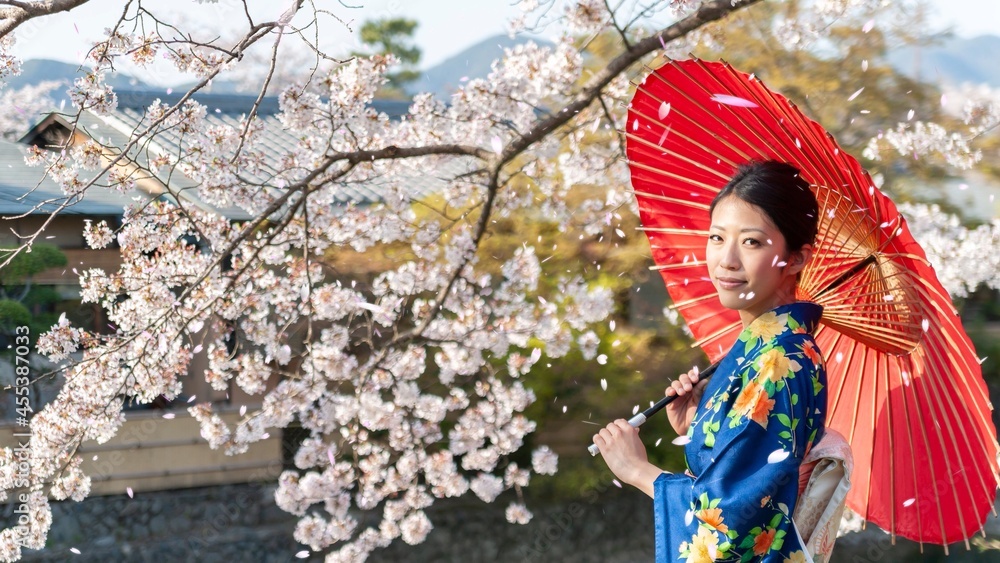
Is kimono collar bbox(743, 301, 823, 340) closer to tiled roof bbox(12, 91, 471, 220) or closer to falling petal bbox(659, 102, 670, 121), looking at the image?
falling petal bbox(659, 102, 670, 121)

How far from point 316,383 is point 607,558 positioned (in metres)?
5.21

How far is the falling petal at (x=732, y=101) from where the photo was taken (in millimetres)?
2090

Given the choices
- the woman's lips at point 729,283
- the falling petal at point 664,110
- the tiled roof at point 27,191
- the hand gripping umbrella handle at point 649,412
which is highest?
the tiled roof at point 27,191

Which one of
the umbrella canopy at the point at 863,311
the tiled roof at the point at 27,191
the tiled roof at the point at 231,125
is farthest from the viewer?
the tiled roof at the point at 231,125

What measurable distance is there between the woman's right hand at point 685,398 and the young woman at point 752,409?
0.17 ft

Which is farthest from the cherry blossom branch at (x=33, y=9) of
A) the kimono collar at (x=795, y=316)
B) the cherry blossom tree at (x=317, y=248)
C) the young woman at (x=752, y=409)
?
the kimono collar at (x=795, y=316)

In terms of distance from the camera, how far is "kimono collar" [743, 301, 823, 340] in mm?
1787

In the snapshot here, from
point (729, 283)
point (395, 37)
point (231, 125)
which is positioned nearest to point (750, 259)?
point (729, 283)

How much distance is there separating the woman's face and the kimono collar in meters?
0.03

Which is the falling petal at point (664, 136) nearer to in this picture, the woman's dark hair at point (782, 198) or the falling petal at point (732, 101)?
the falling petal at point (732, 101)

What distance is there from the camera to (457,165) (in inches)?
412

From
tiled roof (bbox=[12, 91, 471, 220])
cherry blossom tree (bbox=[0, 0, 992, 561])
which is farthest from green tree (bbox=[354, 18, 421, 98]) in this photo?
cherry blossom tree (bbox=[0, 0, 992, 561])

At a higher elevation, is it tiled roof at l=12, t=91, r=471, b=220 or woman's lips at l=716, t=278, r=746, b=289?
tiled roof at l=12, t=91, r=471, b=220

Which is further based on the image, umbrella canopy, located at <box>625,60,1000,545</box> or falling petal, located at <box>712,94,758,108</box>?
falling petal, located at <box>712,94,758,108</box>
